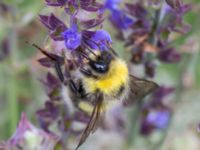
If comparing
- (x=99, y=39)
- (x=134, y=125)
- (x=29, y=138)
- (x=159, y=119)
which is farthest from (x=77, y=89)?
(x=159, y=119)

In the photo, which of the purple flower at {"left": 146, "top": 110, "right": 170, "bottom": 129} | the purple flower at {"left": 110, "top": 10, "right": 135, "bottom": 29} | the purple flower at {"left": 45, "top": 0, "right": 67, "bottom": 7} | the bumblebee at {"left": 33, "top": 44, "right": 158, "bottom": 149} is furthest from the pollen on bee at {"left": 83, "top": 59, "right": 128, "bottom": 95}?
the purple flower at {"left": 146, "top": 110, "right": 170, "bottom": 129}

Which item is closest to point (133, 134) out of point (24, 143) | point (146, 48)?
point (146, 48)

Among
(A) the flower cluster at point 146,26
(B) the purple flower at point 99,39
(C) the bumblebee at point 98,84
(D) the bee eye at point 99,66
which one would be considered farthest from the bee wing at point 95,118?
(A) the flower cluster at point 146,26

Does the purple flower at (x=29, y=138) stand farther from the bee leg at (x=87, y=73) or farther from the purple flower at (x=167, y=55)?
the purple flower at (x=167, y=55)

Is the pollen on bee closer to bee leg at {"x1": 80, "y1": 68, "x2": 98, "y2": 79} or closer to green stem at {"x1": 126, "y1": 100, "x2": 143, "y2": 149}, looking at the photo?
bee leg at {"x1": 80, "y1": 68, "x2": 98, "y2": 79}

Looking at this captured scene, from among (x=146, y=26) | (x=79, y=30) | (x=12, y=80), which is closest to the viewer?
(x=79, y=30)

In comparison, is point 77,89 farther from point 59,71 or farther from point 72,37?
point 72,37
